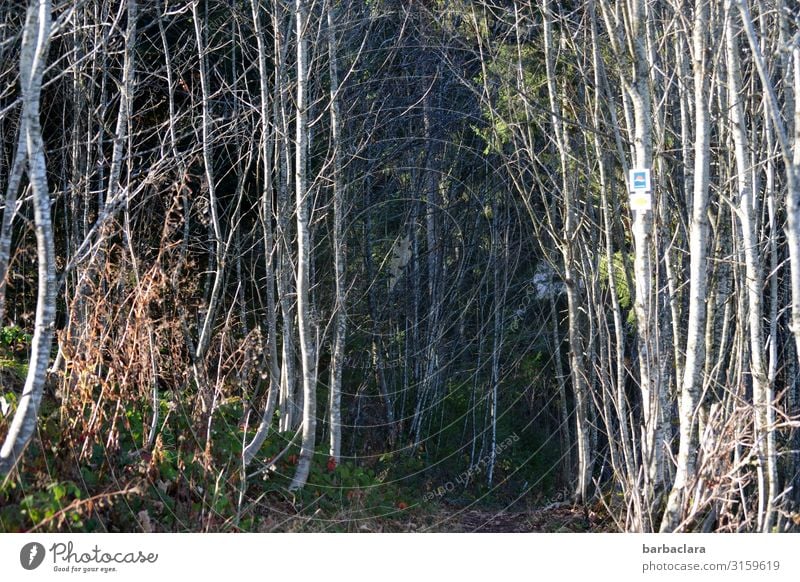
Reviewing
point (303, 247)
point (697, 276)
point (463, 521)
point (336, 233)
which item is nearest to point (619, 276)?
point (463, 521)

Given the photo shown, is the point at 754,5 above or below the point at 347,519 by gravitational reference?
above

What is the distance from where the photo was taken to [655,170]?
6.34m

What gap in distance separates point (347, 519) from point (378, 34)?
236 inches

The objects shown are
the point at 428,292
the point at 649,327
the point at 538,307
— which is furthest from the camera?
the point at 538,307

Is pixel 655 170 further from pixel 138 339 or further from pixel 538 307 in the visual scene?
pixel 538 307

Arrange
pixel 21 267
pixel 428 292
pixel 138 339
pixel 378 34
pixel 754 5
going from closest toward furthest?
pixel 138 339 < pixel 754 5 < pixel 21 267 < pixel 378 34 < pixel 428 292

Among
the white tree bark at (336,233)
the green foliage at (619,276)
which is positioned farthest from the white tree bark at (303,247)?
the green foliage at (619,276)
